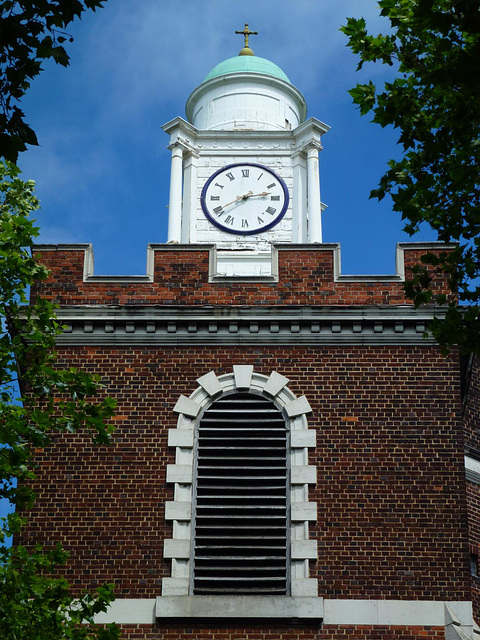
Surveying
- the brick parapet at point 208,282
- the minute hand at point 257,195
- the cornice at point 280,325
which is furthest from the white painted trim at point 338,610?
the minute hand at point 257,195

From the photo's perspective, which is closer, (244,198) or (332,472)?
(332,472)

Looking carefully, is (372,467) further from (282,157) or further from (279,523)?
(282,157)

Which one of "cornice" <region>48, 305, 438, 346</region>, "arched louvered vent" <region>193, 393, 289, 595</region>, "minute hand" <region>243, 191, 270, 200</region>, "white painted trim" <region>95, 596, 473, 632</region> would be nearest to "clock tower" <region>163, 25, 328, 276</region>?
"minute hand" <region>243, 191, 270, 200</region>

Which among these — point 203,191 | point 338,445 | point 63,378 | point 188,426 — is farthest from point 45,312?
point 203,191

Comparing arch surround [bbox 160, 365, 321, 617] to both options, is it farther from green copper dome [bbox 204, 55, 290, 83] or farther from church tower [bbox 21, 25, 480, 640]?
green copper dome [bbox 204, 55, 290, 83]

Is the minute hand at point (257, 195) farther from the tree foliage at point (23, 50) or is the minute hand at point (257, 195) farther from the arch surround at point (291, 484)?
the tree foliage at point (23, 50)

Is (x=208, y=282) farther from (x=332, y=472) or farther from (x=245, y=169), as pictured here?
(x=245, y=169)

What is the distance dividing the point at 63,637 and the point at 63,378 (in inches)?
139

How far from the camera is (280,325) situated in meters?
24.9

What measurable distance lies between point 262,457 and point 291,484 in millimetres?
693

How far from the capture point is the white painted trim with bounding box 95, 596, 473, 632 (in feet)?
73.5

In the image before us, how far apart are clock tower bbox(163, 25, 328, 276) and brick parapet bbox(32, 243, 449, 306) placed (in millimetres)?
5514

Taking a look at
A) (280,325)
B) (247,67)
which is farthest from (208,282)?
(247,67)

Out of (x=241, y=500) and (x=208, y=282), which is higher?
(x=208, y=282)
